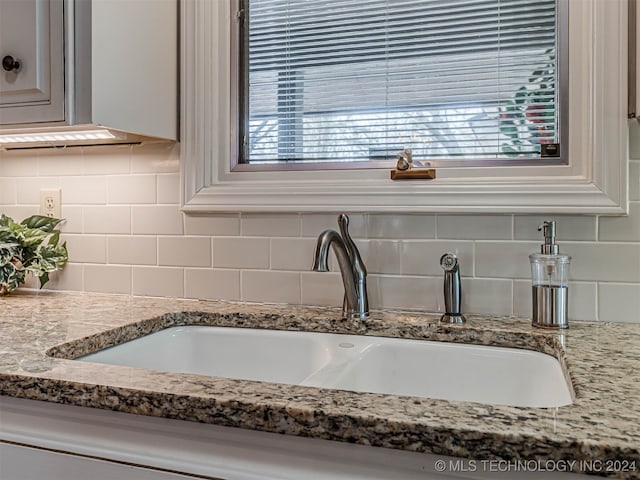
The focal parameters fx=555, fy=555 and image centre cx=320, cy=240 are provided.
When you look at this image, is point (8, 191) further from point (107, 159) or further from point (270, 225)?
point (270, 225)

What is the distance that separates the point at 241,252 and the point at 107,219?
423 millimetres

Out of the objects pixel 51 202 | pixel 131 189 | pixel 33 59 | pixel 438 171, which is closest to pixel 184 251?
pixel 131 189

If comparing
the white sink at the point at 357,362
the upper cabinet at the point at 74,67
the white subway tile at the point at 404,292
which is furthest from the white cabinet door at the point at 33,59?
the white subway tile at the point at 404,292

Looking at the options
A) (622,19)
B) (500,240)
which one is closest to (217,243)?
(500,240)

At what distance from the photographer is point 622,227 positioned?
1167 millimetres

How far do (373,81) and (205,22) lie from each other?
1.53ft

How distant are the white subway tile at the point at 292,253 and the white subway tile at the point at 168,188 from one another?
301mm

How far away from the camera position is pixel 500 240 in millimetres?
1235

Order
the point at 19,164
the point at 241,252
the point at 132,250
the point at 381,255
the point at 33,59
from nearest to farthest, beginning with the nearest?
the point at 33,59 < the point at 381,255 < the point at 241,252 < the point at 132,250 < the point at 19,164

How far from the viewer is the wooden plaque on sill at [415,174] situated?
4.15 ft

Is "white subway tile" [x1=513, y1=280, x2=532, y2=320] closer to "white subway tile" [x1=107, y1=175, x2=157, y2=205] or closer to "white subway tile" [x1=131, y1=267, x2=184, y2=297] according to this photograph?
"white subway tile" [x1=131, y1=267, x2=184, y2=297]

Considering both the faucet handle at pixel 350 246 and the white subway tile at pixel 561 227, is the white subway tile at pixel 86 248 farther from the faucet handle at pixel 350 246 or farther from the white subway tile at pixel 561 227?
the white subway tile at pixel 561 227

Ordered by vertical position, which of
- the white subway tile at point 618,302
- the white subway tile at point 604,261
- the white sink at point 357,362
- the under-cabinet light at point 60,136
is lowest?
the white sink at point 357,362

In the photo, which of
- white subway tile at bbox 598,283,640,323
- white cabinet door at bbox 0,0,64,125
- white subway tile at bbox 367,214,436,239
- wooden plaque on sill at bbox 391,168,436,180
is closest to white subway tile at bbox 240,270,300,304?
white subway tile at bbox 367,214,436,239
